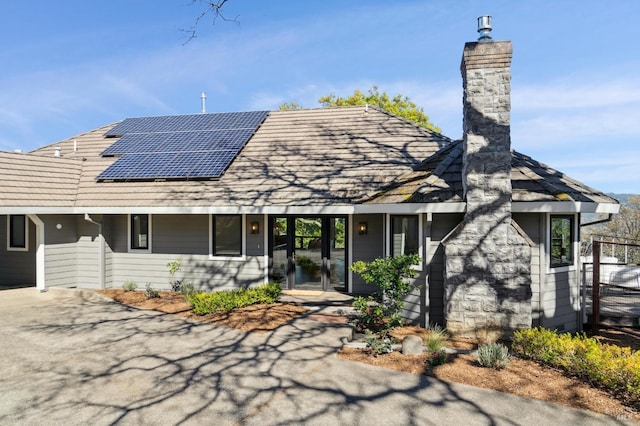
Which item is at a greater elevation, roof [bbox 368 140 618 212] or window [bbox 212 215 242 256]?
roof [bbox 368 140 618 212]

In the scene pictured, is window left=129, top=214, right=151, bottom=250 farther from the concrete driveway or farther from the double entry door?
the concrete driveway

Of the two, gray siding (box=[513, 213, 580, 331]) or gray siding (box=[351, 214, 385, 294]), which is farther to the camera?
gray siding (box=[351, 214, 385, 294])

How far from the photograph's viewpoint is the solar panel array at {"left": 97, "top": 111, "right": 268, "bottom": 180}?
12.2m

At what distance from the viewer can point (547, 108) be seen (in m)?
13.6

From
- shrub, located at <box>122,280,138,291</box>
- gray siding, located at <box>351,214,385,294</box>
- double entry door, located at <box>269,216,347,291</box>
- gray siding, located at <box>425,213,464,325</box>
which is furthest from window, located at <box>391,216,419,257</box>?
shrub, located at <box>122,280,138,291</box>

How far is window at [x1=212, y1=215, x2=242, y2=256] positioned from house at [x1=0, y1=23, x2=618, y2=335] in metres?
0.03

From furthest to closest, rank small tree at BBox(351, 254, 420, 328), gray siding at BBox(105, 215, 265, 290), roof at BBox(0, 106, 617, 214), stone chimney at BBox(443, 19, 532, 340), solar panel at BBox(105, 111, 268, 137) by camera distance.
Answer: solar panel at BBox(105, 111, 268, 137) → gray siding at BBox(105, 215, 265, 290) → roof at BBox(0, 106, 617, 214) → small tree at BBox(351, 254, 420, 328) → stone chimney at BBox(443, 19, 532, 340)

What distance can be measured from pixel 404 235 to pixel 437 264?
1113 mm

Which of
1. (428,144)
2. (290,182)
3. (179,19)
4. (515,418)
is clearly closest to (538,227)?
(515,418)

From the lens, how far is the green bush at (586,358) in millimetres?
5066

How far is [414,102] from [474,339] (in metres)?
23.7

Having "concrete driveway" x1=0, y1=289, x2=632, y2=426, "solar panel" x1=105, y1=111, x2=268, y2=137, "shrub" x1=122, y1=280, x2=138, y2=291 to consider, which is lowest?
"concrete driveway" x1=0, y1=289, x2=632, y2=426

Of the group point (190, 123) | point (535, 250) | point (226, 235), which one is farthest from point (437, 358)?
point (190, 123)

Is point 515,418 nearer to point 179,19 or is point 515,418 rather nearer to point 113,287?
point 179,19
